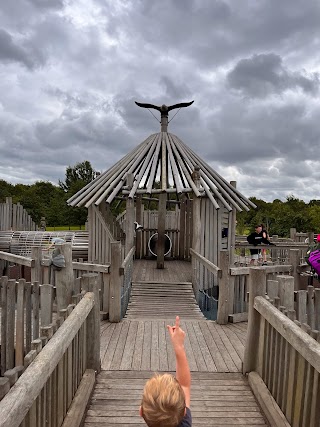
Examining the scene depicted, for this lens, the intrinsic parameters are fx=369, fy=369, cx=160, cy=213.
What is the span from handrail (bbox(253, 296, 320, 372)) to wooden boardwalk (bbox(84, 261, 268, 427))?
91 centimetres

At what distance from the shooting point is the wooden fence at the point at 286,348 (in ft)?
9.10

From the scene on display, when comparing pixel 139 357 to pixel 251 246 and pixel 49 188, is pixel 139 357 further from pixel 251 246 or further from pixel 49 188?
pixel 49 188

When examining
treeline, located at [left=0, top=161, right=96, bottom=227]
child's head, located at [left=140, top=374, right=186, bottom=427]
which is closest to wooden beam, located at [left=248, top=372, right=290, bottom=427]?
child's head, located at [left=140, top=374, right=186, bottom=427]

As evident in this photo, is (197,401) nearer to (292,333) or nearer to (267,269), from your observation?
(292,333)

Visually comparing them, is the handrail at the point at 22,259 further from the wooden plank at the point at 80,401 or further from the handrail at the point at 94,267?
the wooden plank at the point at 80,401

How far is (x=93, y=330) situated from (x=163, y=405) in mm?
2632

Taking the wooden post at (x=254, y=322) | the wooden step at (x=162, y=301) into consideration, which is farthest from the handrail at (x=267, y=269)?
the wooden post at (x=254, y=322)

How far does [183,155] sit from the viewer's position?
1126 centimetres

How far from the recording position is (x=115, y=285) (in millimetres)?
6750

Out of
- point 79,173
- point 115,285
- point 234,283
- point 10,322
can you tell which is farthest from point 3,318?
point 79,173

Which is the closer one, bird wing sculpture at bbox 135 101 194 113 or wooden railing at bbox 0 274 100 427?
wooden railing at bbox 0 274 100 427

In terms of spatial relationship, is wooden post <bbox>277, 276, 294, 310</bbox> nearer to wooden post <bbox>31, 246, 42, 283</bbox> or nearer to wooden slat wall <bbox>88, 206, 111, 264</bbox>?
wooden post <bbox>31, 246, 42, 283</bbox>

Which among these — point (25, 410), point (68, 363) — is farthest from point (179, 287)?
point (25, 410)

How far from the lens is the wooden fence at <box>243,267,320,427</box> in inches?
109
